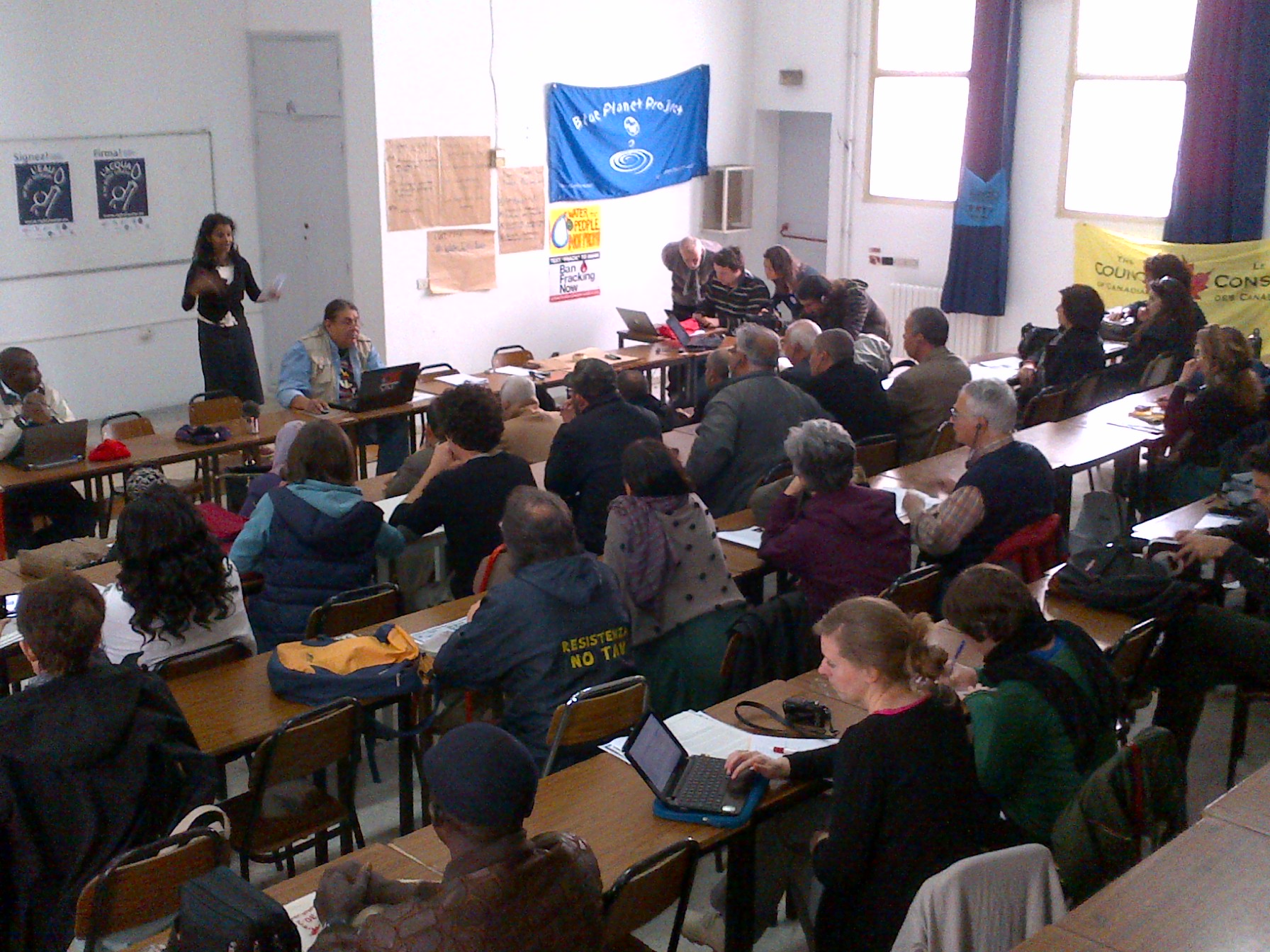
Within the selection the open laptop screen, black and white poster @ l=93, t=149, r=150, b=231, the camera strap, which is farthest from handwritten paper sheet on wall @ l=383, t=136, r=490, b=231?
the open laptop screen

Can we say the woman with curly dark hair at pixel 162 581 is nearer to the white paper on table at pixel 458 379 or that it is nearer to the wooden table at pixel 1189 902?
the wooden table at pixel 1189 902

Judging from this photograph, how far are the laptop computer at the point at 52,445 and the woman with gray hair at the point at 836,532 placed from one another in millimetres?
3141

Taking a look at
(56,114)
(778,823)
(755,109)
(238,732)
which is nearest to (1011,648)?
(778,823)

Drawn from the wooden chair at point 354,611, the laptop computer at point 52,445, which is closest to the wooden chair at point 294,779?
the wooden chair at point 354,611

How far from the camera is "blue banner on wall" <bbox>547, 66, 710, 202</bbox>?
1008 cm

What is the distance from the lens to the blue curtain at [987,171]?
986 centimetres

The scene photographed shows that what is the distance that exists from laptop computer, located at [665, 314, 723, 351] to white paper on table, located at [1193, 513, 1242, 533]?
3.99 m

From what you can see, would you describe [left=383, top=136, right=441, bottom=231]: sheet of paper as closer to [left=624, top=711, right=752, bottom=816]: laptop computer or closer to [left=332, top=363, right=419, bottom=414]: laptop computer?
[left=332, top=363, right=419, bottom=414]: laptop computer

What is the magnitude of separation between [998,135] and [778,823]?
779 cm

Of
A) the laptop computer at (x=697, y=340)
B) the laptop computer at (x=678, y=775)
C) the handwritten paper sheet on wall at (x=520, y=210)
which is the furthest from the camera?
the handwritten paper sheet on wall at (x=520, y=210)

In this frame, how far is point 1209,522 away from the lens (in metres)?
5.11

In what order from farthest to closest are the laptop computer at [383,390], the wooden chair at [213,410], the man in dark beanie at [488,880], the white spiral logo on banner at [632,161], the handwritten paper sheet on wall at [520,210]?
the white spiral logo on banner at [632,161], the handwritten paper sheet on wall at [520,210], the laptop computer at [383,390], the wooden chair at [213,410], the man in dark beanie at [488,880]

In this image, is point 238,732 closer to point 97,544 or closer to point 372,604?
point 372,604

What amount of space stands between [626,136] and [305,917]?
28.2 feet
